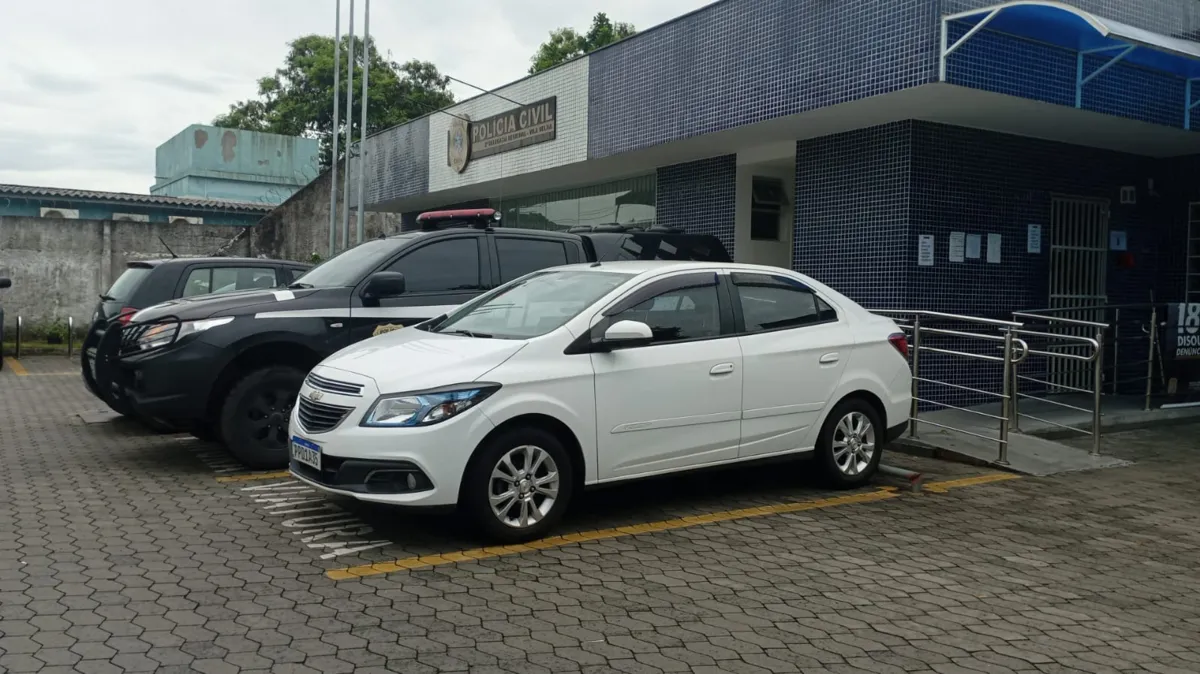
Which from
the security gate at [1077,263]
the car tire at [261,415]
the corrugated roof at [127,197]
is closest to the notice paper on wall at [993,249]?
the security gate at [1077,263]

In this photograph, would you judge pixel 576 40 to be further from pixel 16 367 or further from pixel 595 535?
pixel 595 535

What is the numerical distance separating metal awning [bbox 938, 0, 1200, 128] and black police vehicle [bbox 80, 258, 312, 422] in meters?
6.64

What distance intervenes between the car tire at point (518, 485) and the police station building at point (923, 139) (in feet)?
18.4

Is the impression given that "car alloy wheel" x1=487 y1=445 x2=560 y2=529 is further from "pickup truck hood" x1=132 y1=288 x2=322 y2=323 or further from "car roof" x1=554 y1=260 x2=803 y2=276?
"pickup truck hood" x1=132 y1=288 x2=322 y2=323

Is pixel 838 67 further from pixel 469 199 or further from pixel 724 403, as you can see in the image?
pixel 469 199

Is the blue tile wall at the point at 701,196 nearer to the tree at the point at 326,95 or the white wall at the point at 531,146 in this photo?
the white wall at the point at 531,146

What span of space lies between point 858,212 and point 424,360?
6968 millimetres

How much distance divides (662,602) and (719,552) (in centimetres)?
95

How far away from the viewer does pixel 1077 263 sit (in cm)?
1246

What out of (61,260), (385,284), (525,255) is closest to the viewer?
(385,284)

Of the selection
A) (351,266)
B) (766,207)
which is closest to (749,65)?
(766,207)

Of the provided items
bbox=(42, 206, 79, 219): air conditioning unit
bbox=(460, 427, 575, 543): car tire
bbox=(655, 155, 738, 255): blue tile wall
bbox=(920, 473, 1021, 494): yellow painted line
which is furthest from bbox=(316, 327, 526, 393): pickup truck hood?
bbox=(42, 206, 79, 219): air conditioning unit

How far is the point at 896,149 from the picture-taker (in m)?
10.8

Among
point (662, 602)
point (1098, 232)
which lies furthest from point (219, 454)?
point (1098, 232)
